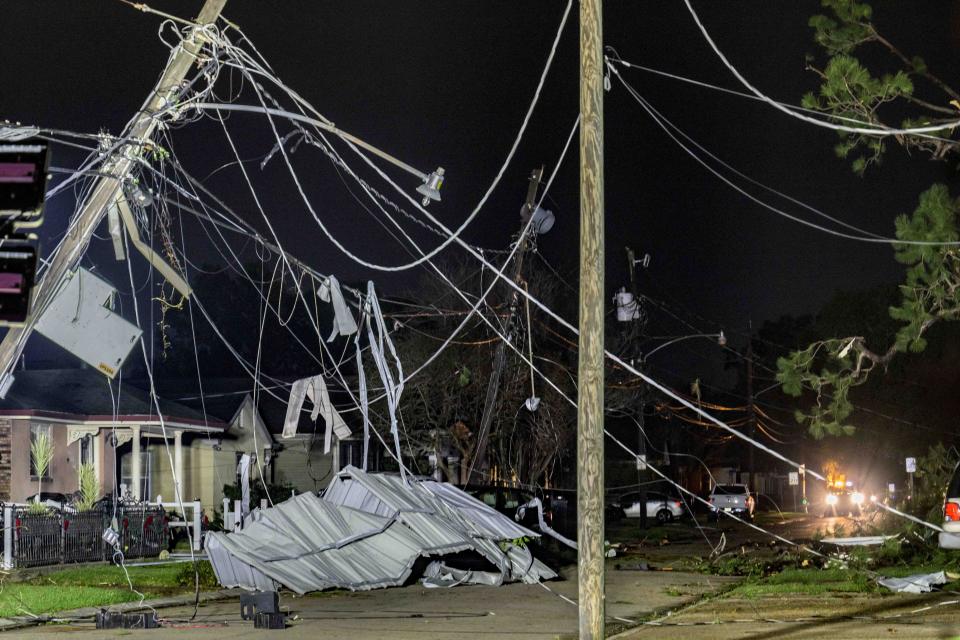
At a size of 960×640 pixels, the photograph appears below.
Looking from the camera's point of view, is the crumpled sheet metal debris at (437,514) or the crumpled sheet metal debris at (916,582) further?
the crumpled sheet metal debris at (437,514)

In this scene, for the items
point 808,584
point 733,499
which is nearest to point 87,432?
point 808,584

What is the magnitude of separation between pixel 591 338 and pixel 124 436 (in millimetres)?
25098

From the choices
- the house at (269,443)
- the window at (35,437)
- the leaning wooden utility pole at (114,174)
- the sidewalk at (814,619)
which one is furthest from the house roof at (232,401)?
the leaning wooden utility pole at (114,174)

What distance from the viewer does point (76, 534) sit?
23.2 meters

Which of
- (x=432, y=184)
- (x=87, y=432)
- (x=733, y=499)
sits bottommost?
(x=733, y=499)

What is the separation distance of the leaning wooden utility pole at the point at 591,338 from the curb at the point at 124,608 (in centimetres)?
737

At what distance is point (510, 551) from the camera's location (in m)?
21.2

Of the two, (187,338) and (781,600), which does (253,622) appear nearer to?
(781,600)

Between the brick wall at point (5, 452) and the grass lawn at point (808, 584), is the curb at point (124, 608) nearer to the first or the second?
the grass lawn at point (808, 584)

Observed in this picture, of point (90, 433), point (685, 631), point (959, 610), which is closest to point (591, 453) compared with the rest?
point (685, 631)

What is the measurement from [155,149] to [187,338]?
65.7m

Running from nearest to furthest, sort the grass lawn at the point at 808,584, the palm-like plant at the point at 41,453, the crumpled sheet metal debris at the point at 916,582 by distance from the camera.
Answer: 1. the crumpled sheet metal debris at the point at 916,582
2. the grass lawn at the point at 808,584
3. the palm-like plant at the point at 41,453

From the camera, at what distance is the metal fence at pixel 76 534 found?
2147cm

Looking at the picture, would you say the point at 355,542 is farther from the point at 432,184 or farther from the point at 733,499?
the point at 733,499
